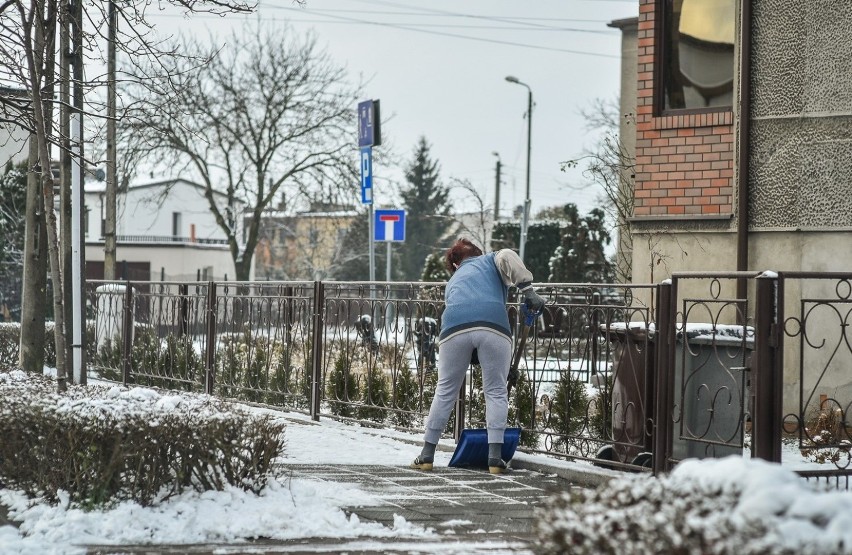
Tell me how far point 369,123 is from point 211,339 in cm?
313

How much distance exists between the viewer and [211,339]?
1323 cm

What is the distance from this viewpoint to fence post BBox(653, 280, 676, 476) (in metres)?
7.09

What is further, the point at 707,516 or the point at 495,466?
the point at 495,466

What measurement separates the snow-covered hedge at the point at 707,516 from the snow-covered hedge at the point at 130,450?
9.50 feet

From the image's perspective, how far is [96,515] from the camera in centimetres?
556

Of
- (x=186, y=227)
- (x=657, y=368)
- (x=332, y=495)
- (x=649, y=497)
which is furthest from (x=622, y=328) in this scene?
(x=186, y=227)

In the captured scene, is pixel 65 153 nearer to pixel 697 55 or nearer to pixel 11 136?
pixel 11 136

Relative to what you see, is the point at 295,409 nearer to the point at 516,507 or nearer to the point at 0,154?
the point at 516,507

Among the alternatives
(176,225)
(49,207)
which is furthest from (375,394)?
(176,225)

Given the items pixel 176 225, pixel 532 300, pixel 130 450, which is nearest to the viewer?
pixel 130 450

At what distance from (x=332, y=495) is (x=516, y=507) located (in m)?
1.06

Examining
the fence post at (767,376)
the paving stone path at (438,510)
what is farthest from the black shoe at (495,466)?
the fence post at (767,376)

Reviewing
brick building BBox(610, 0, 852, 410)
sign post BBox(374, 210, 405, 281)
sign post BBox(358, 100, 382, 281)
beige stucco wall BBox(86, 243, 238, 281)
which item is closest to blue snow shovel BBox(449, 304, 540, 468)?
brick building BBox(610, 0, 852, 410)

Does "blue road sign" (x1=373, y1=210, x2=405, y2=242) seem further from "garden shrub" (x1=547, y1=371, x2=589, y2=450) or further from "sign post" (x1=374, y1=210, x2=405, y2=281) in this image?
"garden shrub" (x1=547, y1=371, x2=589, y2=450)
